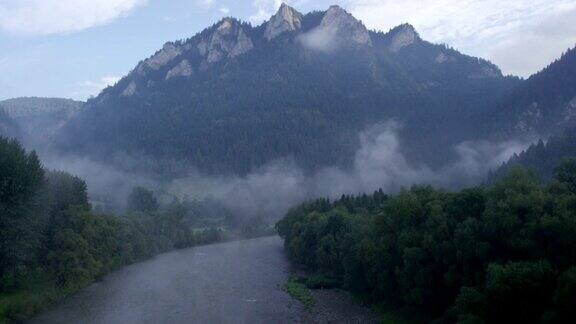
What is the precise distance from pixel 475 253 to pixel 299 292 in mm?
29922

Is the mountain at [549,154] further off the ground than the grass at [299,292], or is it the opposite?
the mountain at [549,154]

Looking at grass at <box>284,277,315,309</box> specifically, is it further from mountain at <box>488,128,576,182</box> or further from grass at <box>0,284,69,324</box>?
mountain at <box>488,128,576,182</box>

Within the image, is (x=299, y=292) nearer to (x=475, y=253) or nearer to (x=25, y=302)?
(x=475, y=253)

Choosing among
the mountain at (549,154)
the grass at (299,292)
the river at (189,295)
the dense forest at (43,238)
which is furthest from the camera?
the mountain at (549,154)

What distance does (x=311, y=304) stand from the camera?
197 feet

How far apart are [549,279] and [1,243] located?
169 feet

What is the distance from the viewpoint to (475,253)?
41156mm

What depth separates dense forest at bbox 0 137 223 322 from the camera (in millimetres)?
56875

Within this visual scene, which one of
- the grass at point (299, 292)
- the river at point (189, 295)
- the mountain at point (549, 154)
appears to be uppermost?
the mountain at point (549, 154)

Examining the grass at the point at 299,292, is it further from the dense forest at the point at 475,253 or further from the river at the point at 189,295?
the dense forest at the point at 475,253

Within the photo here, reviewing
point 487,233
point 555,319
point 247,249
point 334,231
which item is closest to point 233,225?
point 247,249

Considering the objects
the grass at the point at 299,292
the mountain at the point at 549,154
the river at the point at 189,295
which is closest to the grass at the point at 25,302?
the river at the point at 189,295

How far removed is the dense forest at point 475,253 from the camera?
32.7m

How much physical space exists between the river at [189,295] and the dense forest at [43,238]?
2176mm
